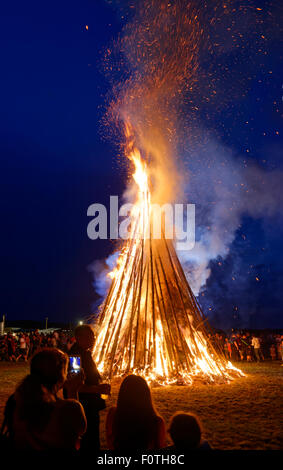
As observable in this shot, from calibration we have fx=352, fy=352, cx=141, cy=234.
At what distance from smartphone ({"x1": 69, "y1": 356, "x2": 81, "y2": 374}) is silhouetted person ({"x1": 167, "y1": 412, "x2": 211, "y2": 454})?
1.20 m

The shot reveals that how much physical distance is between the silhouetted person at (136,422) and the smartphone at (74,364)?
705 mm

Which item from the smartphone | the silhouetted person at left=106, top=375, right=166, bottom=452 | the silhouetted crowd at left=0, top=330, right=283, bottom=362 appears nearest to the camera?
the silhouetted person at left=106, top=375, right=166, bottom=452

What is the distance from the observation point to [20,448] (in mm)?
1811

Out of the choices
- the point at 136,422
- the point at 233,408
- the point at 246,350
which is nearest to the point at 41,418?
the point at 136,422

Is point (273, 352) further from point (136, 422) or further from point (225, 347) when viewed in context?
point (136, 422)

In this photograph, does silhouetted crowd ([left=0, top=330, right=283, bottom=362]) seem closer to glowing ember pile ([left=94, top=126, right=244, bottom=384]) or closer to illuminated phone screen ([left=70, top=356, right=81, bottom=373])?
glowing ember pile ([left=94, top=126, right=244, bottom=384])

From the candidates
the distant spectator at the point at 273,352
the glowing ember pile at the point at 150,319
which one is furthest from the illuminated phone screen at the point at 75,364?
the distant spectator at the point at 273,352

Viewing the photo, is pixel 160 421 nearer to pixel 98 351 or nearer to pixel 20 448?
pixel 20 448

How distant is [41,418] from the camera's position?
72.4 inches

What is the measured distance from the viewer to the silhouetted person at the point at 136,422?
2.22 metres

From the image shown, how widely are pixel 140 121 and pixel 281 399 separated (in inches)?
343

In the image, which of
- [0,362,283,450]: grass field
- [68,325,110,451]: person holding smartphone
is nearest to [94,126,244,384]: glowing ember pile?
[0,362,283,450]: grass field

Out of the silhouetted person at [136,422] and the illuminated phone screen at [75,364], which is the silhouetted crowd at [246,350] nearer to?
the illuminated phone screen at [75,364]

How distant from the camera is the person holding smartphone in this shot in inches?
107
